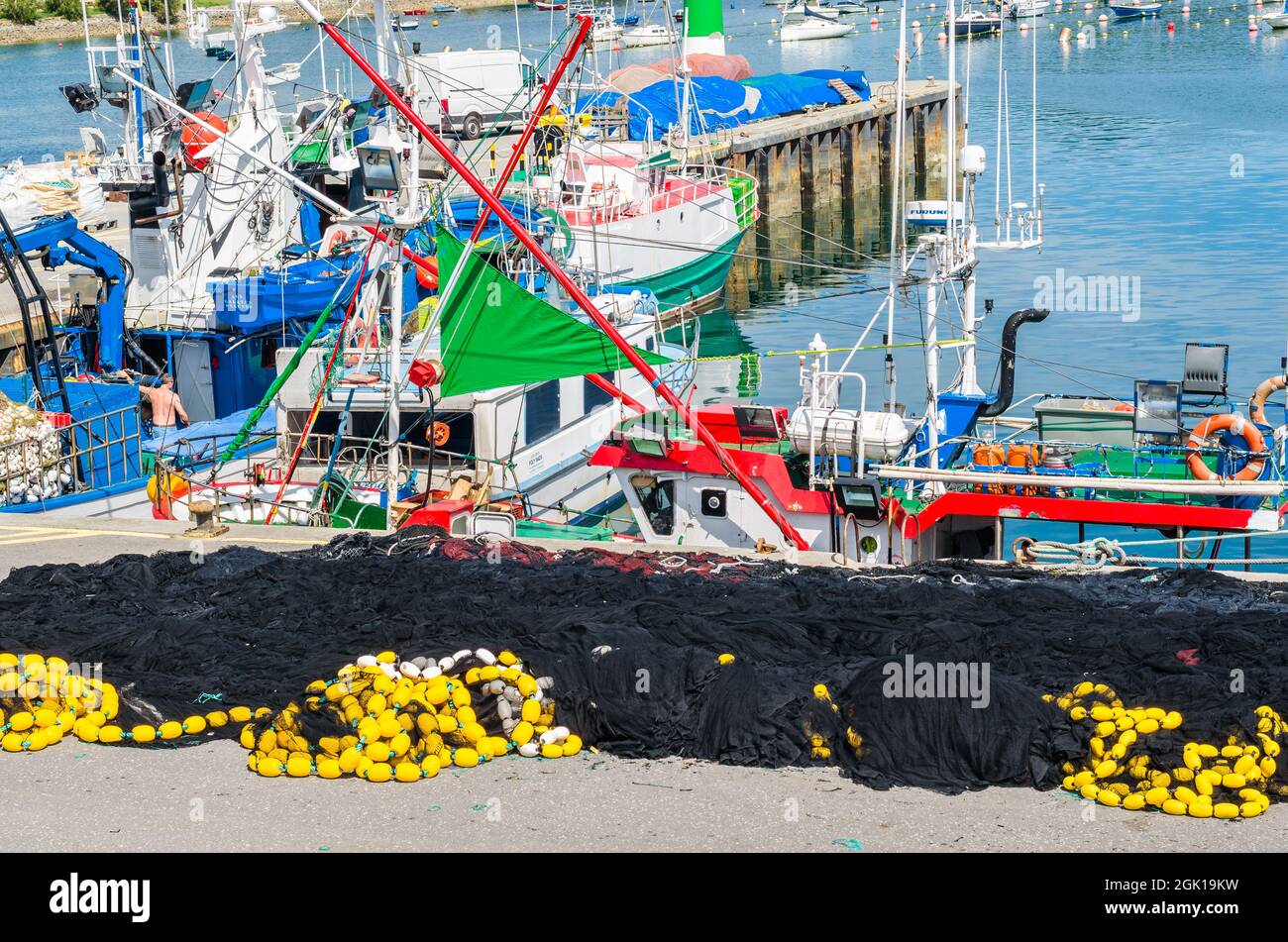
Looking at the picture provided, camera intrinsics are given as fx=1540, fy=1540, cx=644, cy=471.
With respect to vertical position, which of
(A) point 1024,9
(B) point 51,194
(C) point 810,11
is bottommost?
(B) point 51,194

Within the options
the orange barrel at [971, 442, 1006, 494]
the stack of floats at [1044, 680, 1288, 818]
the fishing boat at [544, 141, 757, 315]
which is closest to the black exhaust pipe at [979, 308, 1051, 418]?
the orange barrel at [971, 442, 1006, 494]

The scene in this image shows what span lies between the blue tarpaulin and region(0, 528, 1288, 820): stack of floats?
3167cm

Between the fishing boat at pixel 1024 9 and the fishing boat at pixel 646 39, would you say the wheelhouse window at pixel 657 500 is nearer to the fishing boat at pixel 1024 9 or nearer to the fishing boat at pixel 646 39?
the fishing boat at pixel 646 39

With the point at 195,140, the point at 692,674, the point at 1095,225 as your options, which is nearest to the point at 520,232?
Answer: the point at 692,674

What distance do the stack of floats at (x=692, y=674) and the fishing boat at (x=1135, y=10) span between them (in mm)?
95050

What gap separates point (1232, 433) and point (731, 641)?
7502mm

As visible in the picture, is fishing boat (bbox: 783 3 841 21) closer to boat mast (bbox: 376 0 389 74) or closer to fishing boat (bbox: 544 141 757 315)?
fishing boat (bbox: 544 141 757 315)

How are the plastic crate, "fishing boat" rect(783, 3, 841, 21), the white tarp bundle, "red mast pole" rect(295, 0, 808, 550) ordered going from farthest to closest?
"fishing boat" rect(783, 3, 841, 21), the white tarp bundle, the plastic crate, "red mast pole" rect(295, 0, 808, 550)

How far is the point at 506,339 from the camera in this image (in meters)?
14.3

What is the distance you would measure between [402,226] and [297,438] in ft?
11.5

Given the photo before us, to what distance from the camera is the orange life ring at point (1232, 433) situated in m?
14.2

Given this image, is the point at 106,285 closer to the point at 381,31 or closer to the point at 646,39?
the point at 381,31

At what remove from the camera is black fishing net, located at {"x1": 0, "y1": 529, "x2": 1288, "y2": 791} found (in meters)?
8.30
